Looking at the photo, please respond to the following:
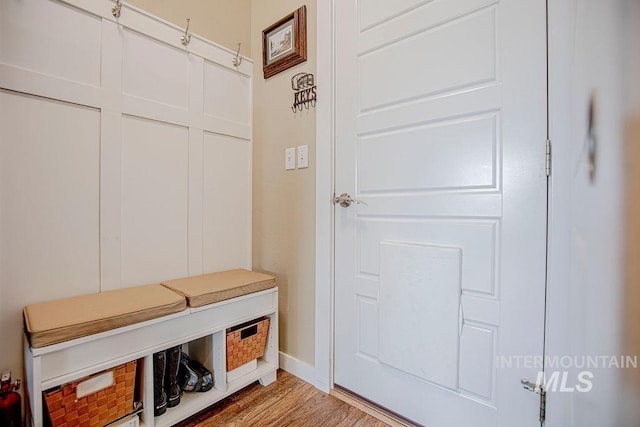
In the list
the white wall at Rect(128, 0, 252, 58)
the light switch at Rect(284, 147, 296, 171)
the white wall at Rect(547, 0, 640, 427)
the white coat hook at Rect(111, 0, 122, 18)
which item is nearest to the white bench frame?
the light switch at Rect(284, 147, 296, 171)

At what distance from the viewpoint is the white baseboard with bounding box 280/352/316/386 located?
4.95 feet

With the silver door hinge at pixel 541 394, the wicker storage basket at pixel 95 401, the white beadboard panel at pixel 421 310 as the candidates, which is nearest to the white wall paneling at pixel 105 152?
the wicker storage basket at pixel 95 401

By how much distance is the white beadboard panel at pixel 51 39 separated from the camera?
1.05 m

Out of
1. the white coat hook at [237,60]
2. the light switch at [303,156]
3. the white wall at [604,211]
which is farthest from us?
the white coat hook at [237,60]

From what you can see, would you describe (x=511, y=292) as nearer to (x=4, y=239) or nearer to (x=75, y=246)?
(x=75, y=246)

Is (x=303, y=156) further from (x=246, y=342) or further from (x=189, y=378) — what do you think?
(x=189, y=378)

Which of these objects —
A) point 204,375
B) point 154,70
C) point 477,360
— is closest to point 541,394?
point 477,360

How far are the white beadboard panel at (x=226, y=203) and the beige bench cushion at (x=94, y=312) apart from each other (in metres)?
0.43

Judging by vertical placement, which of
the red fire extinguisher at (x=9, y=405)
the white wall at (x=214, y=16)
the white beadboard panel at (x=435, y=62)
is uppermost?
the white wall at (x=214, y=16)

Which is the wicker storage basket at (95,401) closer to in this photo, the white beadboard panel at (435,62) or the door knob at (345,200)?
the door knob at (345,200)

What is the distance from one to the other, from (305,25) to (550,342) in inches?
67.8

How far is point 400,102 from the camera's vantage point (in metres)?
1.22

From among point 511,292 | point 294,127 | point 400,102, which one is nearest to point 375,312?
point 511,292

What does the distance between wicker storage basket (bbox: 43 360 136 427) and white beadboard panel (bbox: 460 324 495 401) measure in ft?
4.01
